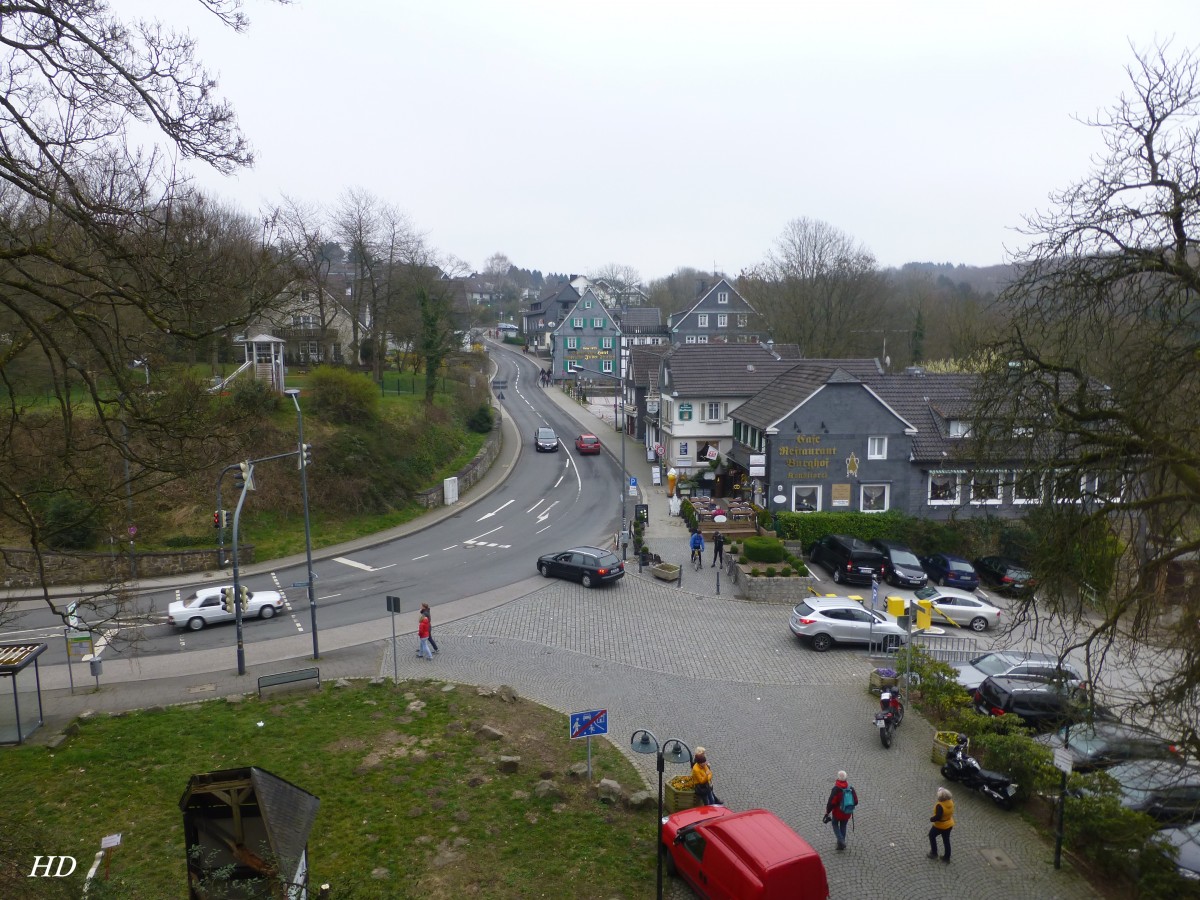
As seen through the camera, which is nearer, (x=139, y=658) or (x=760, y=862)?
(x=760, y=862)

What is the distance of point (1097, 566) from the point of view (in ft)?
39.8

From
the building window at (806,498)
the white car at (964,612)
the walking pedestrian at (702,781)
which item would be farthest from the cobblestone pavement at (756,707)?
the building window at (806,498)

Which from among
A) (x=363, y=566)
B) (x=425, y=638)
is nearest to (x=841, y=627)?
(x=425, y=638)

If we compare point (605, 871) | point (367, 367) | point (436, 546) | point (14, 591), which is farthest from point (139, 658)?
point (367, 367)

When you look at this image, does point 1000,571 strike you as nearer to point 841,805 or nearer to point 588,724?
point 841,805

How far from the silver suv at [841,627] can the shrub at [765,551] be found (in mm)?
6352

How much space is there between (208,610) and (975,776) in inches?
835

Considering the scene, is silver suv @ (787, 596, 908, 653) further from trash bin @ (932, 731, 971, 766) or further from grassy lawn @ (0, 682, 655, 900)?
grassy lawn @ (0, 682, 655, 900)

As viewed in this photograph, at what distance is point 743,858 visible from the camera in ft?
36.1

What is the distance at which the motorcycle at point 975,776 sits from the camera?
14945 mm

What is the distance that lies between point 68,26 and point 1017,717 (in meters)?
18.9

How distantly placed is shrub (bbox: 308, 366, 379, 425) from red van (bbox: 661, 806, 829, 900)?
112 feet

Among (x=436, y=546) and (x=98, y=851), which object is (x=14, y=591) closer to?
(x=436, y=546)

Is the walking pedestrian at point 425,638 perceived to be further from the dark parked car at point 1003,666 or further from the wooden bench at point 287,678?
the dark parked car at point 1003,666
